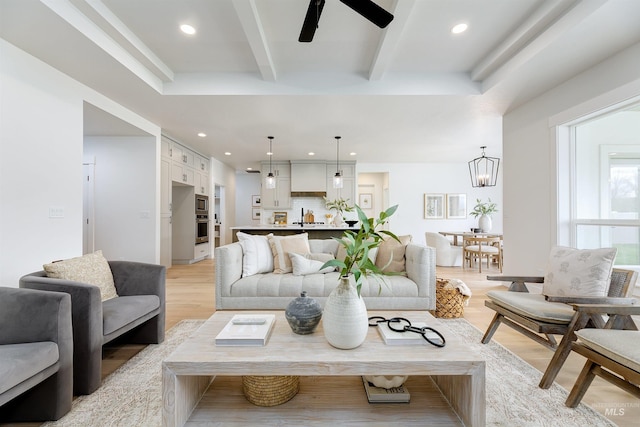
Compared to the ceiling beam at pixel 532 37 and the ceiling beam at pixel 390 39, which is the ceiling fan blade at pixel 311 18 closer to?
the ceiling beam at pixel 390 39

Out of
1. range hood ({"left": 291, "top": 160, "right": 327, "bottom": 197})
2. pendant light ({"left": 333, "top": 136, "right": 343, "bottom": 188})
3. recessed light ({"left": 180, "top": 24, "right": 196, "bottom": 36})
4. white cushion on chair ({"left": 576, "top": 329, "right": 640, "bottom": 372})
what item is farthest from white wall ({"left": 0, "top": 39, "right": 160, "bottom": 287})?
range hood ({"left": 291, "top": 160, "right": 327, "bottom": 197})

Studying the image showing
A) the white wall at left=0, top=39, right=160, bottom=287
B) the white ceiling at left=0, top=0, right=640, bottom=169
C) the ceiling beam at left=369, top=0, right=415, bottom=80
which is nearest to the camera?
the ceiling beam at left=369, top=0, right=415, bottom=80

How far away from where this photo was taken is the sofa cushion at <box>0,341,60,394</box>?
1.14 metres

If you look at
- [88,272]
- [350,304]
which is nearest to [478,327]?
[350,304]

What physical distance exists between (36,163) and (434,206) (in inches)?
302

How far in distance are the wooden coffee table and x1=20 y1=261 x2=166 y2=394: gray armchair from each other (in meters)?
0.71

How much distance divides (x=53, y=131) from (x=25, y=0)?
49.5 inches

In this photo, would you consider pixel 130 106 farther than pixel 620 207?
Yes

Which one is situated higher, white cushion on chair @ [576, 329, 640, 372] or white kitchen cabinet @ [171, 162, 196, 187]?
white kitchen cabinet @ [171, 162, 196, 187]

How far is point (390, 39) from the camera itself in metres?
2.43

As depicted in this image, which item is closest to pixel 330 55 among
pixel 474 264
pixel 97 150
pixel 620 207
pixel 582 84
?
pixel 582 84

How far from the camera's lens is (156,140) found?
4531 mm

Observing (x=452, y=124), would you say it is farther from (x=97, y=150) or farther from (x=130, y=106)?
(x=97, y=150)

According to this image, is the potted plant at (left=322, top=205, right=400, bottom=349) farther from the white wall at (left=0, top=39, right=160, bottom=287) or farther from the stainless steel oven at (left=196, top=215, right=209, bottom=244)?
the stainless steel oven at (left=196, top=215, right=209, bottom=244)
